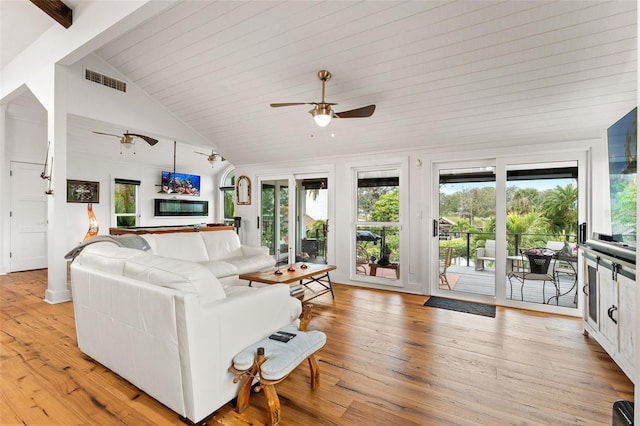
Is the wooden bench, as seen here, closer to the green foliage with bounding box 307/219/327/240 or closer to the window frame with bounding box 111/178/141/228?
the green foliage with bounding box 307/219/327/240

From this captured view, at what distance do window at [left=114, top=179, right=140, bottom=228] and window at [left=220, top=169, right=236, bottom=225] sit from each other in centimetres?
258

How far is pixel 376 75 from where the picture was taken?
350 centimetres

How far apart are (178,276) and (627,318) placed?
9.87 ft

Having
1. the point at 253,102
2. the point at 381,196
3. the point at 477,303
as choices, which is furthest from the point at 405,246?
the point at 253,102

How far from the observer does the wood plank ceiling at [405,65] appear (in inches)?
104

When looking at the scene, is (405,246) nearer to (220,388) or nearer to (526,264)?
(526,264)

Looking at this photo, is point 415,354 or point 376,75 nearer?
point 415,354

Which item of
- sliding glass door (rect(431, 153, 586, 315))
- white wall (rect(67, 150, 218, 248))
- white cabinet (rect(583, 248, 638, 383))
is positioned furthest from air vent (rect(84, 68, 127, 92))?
white cabinet (rect(583, 248, 638, 383))

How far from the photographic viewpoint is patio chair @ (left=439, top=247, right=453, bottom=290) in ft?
15.8

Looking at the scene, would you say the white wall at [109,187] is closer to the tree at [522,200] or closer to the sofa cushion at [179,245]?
the sofa cushion at [179,245]

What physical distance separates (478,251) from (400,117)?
7.50ft

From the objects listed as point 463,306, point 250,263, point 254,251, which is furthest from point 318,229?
point 463,306

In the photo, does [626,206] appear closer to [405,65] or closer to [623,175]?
[623,175]

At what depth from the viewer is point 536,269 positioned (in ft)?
13.4
